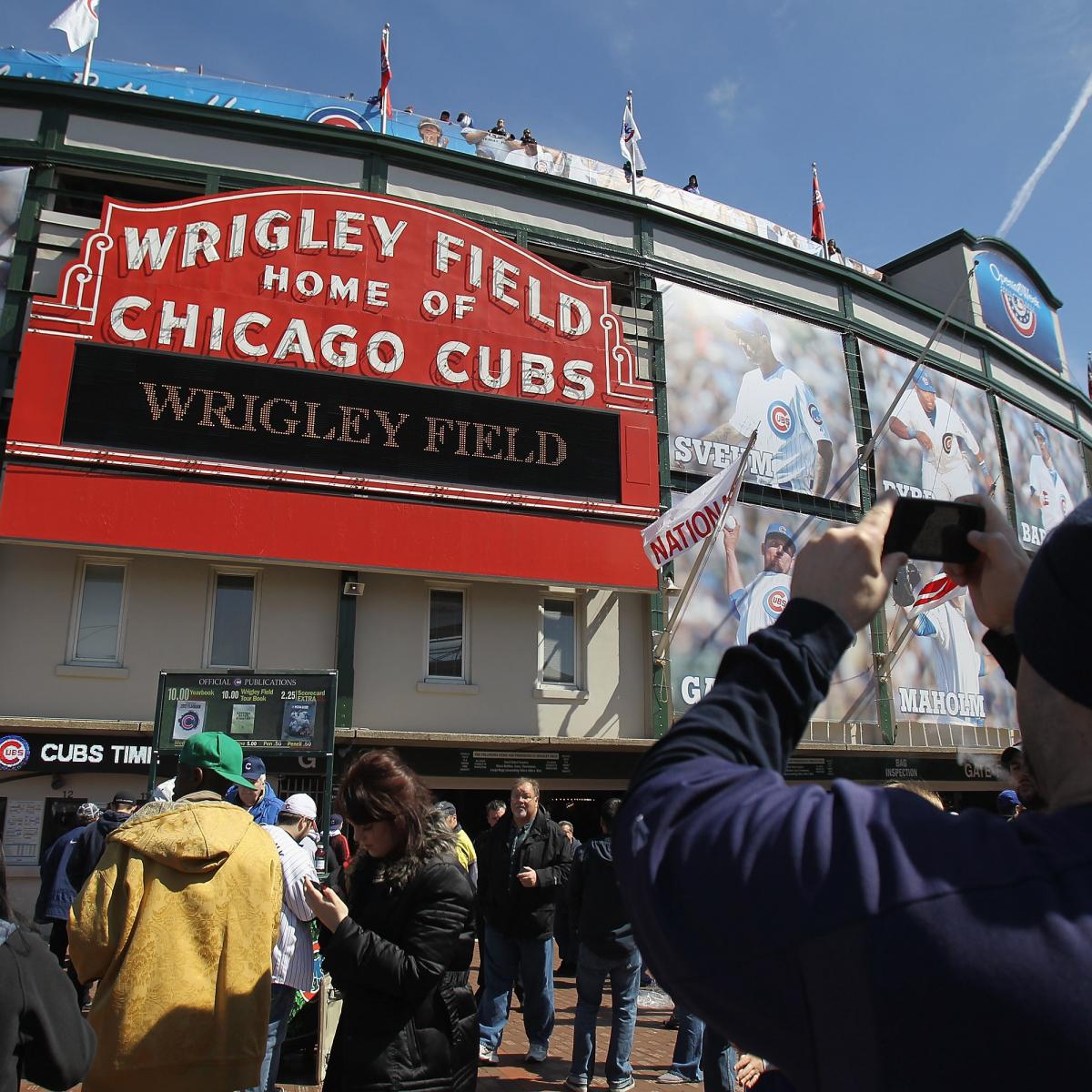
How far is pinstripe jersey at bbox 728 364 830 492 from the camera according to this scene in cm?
1917

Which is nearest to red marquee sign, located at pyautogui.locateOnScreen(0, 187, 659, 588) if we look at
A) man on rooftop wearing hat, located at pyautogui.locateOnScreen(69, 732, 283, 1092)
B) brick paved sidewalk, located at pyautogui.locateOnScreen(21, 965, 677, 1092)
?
brick paved sidewalk, located at pyautogui.locateOnScreen(21, 965, 677, 1092)

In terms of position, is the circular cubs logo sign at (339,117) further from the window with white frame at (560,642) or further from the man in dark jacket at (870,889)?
the man in dark jacket at (870,889)

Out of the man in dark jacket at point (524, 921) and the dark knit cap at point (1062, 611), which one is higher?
the dark knit cap at point (1062, 611)

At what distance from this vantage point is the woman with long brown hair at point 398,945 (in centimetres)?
324

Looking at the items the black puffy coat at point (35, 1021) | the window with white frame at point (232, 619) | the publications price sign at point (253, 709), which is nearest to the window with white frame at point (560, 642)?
the window with white frame at point (232, 619)

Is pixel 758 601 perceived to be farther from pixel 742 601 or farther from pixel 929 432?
pixel 929 432

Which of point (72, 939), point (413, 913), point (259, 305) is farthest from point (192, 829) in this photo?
point (259, 305)

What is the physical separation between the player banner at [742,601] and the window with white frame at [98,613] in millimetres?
9338

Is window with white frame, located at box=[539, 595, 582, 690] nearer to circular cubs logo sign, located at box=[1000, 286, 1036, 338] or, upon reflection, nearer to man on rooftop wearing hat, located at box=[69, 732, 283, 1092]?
man on rooftop wearing hat, located at box=[69, 732, 283, 1092]

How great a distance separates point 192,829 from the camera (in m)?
3.43

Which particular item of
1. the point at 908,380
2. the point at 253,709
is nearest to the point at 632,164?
the point at 908,380

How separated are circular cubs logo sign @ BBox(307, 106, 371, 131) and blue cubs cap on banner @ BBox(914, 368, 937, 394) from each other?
46.3 feet

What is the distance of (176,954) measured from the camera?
3328mm

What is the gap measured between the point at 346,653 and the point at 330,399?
4.12 meters
